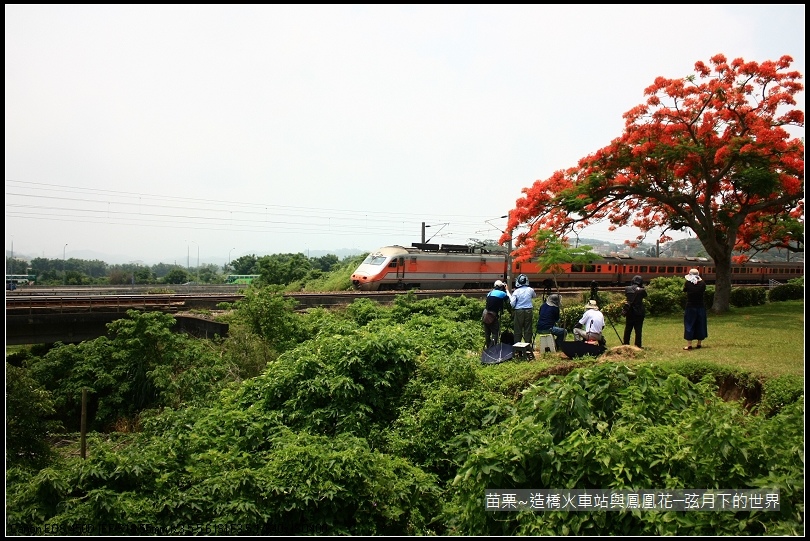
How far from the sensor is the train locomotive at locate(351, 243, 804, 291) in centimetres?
2717

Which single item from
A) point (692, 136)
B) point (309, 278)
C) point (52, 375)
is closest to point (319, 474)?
point (52, 375)

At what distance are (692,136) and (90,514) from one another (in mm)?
15771

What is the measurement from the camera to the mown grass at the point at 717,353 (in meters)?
8.18

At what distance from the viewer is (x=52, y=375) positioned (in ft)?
48.8

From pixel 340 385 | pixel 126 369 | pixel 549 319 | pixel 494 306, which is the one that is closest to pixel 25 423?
pixel 126 369

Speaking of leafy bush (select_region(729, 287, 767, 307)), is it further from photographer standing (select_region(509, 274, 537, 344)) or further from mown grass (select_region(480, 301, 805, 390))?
photographer standing (select_region(509, 274, 537, 344))

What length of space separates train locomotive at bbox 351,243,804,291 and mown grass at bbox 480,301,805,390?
10.5 meters

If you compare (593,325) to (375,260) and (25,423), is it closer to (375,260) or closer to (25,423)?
(25,423)

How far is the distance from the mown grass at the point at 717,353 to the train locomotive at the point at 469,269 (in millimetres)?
10495

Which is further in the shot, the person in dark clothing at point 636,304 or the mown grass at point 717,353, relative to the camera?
the person in dark clothing at point 636,304

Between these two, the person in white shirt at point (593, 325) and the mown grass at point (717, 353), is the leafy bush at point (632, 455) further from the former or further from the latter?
the person in white shirt at point (593, 325)

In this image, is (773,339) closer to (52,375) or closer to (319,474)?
(319,474)

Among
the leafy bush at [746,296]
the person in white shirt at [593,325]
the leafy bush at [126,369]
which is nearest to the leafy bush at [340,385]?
the person in white shirt at [593,325]

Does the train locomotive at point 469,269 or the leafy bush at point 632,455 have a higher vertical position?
the train locomotive at point 469,269
